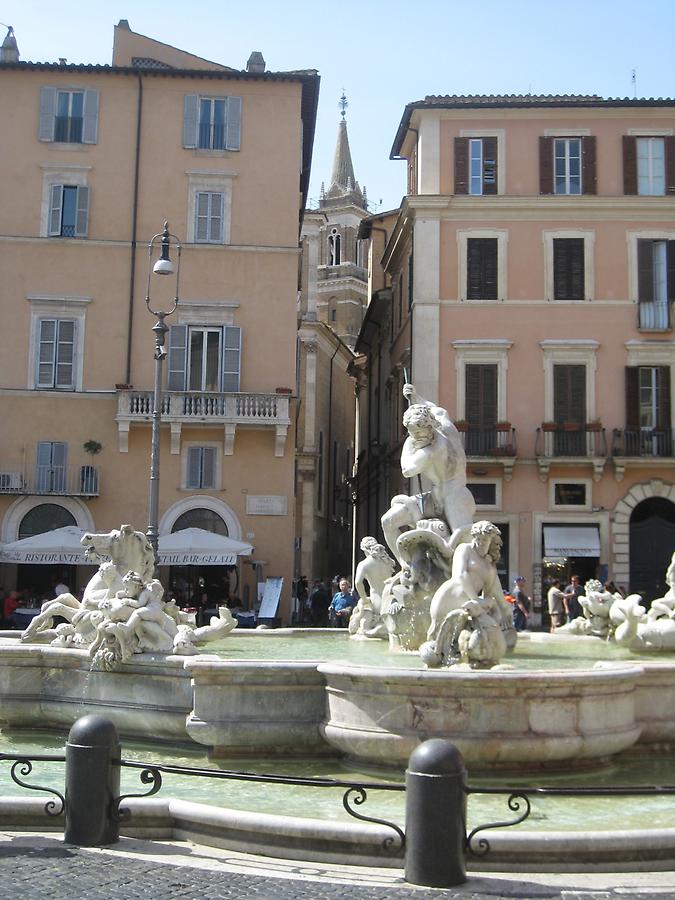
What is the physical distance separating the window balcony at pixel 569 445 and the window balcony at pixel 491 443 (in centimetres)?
75

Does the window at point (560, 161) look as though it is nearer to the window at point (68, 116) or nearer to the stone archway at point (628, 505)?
the stone archway at point (628, 505)

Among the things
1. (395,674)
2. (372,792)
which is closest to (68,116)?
(395,674)

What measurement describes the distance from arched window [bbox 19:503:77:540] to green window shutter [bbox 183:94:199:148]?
10.2 meters

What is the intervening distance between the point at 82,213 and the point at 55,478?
707 centimetres

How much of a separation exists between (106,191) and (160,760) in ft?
81.4

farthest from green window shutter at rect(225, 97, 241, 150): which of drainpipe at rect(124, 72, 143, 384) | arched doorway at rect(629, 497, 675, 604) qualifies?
arched doorway at rect(629, 497, 675, 604)

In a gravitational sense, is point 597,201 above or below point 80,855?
above

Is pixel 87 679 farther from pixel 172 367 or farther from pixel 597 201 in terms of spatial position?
pixel 597 201

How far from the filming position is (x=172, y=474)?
30172mm

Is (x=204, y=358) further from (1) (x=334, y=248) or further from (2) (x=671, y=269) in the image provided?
(1) (x=334, y=248)

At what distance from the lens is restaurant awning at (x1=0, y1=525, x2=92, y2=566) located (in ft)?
86.5

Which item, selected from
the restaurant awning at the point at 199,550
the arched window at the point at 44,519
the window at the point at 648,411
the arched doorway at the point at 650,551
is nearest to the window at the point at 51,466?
the arched window at the point at 44,519

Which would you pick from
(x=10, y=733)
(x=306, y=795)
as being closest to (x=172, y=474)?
(x=10, y=733)

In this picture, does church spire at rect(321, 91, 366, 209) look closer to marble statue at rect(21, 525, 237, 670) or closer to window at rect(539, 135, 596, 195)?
window at rect(539, 135, 596, 195)
